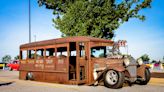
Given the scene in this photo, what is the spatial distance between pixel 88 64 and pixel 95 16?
13.5 m

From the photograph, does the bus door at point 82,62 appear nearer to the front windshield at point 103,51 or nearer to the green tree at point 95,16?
the front windshield at point 103,51

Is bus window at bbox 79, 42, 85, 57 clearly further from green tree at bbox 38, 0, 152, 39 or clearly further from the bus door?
green tree at bbox 38, 0, 152, 39

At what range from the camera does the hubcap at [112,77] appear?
11.1m

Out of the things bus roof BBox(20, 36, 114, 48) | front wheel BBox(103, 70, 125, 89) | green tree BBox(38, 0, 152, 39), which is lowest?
front wheel BBox(103, 70, 125, 89)

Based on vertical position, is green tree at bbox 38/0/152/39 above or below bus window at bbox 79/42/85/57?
above

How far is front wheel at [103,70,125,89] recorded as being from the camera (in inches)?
426

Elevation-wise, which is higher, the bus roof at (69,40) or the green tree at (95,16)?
the green tree at (95,16)

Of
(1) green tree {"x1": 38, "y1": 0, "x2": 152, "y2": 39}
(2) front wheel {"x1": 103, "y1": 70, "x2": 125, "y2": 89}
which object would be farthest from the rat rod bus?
(1) green tree {"x1": 38, "y1": 0, "x2": 152, "y2": 39}

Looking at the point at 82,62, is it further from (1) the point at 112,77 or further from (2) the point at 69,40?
(1) the point at 112,77

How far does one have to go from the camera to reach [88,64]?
1226 centimetres

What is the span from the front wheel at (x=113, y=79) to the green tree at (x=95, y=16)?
13344mm

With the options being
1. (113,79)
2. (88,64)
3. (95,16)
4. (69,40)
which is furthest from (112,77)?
(95,16)

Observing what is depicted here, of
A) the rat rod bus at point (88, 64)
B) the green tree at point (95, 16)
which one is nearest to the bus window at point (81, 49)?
the rat rod bus at point (88, 64)

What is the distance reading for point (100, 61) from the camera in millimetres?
12328
